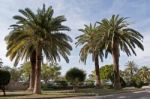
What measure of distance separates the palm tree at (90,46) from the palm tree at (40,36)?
54.0ft

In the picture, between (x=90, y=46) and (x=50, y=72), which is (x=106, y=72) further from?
(x=90, y=46)

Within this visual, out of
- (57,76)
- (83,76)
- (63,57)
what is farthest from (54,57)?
(57,76)

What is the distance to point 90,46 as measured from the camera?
6025 centimetres

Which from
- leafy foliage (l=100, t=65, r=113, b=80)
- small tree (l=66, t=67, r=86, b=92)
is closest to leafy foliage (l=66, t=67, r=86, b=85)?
small tree (l=66, t=67, r=86, b=92)

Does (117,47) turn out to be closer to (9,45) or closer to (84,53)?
(84,53)

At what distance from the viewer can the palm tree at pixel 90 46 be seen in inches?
2336

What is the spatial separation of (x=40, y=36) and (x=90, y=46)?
22.4 metres

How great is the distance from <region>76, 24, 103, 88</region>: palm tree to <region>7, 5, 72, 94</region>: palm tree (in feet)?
54.0

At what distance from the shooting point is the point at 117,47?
54.3 metres

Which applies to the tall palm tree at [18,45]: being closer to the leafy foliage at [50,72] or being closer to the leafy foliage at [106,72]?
the leafy foliage at [106,72]

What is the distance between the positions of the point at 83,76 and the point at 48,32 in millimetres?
16735

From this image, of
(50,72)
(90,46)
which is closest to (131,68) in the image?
(50,72)

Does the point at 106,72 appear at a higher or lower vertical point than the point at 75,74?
higher

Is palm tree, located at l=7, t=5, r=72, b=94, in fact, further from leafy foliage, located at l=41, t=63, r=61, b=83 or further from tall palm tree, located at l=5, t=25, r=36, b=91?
leafy foliage, located at l=41, t=63, r=61, b=83
